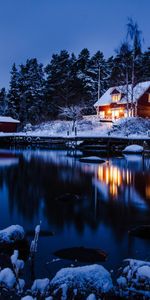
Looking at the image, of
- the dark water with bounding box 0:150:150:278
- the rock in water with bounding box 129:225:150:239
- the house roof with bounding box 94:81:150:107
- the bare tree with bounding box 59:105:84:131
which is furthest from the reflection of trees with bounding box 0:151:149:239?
the bare tree with bounding box 59:105:84:131

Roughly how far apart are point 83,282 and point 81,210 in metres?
6.58

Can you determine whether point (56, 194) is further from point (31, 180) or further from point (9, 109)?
point (9, 109)

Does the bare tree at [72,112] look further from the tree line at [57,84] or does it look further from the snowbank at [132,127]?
the snowbank at [132,127]

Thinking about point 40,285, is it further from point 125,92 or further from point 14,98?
point 14,98

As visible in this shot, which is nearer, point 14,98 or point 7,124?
point 7,124

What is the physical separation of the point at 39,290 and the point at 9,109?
6749 cm

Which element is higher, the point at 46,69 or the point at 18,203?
the point at 46,69

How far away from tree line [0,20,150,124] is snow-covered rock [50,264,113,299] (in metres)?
58.8

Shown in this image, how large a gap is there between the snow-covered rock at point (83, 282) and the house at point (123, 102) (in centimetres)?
4729

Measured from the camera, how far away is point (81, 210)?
1153cm

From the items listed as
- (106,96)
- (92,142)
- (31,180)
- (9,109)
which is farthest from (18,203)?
(9,109)

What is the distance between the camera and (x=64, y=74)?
7031cm

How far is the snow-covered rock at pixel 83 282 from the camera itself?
4.86m

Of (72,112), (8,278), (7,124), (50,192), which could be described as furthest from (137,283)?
(7,124)
